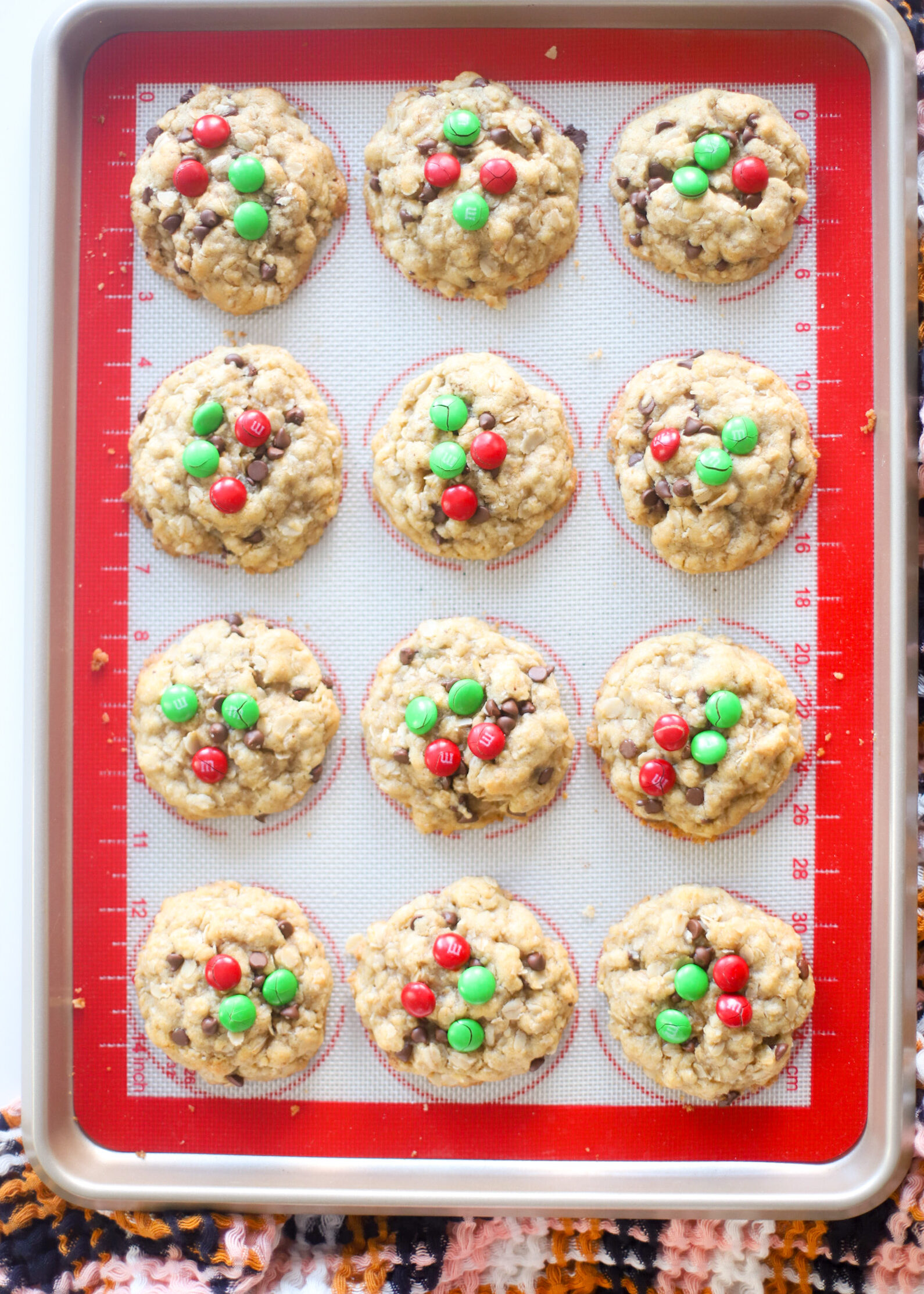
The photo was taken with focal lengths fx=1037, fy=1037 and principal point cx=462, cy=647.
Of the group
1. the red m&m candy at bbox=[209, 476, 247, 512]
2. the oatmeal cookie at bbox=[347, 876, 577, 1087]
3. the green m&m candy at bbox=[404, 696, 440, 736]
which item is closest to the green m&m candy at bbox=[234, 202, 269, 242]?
the red m&m candy at bbox=[209, 476, 247, 512]

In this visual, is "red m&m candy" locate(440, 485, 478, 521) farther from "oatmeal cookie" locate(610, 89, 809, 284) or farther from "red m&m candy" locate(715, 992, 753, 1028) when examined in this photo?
"red m&m candy" locate(715, 992, 753, 1028)

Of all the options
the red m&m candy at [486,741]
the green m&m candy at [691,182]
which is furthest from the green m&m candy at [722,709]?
the green m&m candy at [691,182]

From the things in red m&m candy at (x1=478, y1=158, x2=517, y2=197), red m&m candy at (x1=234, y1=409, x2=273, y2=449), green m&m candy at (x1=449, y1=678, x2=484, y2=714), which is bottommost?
green m&m candy at (x1=449, y1=678, x2=484, y2=714)

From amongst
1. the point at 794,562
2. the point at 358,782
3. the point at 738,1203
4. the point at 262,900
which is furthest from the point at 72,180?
the point at 738,1203

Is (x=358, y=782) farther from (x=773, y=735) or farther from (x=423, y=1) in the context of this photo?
(x=423, y=1)

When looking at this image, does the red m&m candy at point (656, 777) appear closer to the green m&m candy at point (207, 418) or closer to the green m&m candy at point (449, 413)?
the green m&m candy at point (449, 413)

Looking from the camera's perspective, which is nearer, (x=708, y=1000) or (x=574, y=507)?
(x=708, y=1000)

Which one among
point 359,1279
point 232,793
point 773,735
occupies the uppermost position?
point 773,735
